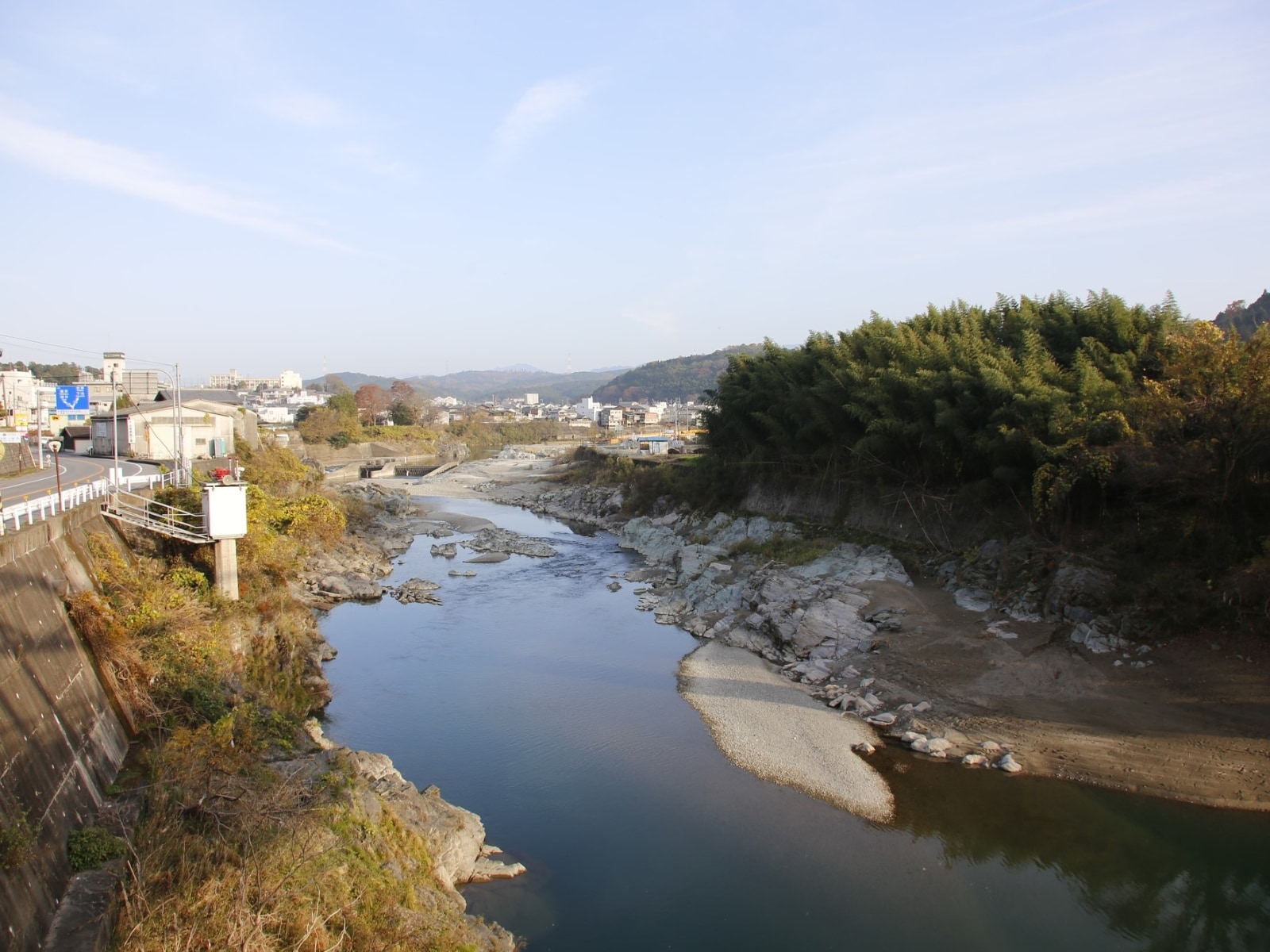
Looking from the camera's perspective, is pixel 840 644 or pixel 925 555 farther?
pixel 925 555

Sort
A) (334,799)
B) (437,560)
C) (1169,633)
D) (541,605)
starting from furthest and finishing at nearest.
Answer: (437,560) → (541,605) → (1169,633) → (334,799)

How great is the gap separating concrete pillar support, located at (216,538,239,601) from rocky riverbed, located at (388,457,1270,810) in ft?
32.8

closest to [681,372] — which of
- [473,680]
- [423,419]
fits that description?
[423,419]

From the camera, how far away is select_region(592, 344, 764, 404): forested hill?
6703 inches

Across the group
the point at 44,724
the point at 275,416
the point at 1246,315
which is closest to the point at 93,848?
the point at 44,724

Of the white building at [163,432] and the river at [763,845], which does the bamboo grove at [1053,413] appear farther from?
the white building at [163,432]

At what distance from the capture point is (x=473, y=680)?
53.3 feet

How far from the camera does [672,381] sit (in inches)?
7175

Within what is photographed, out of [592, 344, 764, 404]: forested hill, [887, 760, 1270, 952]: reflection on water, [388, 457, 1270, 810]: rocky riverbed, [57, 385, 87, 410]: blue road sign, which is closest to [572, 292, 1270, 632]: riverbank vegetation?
[388, 457, 1270, 810]: rocky riverbed

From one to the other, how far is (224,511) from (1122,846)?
14.8 m

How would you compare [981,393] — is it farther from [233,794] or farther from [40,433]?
[40,433]

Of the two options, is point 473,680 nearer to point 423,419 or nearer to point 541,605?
point 541,605

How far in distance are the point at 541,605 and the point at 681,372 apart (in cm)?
16481

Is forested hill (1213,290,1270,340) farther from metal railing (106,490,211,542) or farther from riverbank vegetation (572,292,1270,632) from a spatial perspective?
metal railing (106,490,211,542)
